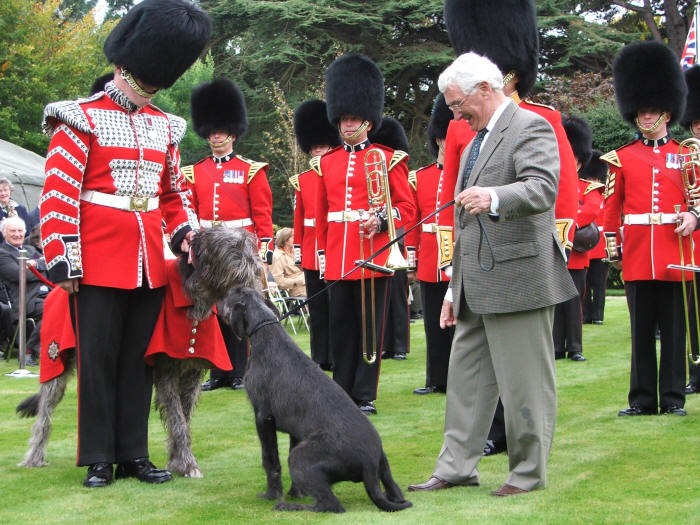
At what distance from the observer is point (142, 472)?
15.7 feet

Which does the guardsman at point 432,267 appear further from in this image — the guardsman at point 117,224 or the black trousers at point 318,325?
the guardsman at point 117,224

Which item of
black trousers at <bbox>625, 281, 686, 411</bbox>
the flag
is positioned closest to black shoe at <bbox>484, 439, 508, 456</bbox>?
black trousers at <bbox>625, 281, 686, 411</bbox>

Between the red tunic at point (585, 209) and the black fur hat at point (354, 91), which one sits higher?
the black fur hat at point (354, 91)

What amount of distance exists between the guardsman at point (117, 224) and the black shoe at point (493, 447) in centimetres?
170

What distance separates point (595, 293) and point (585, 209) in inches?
132

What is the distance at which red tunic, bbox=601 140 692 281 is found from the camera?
638cm

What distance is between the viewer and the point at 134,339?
4.79 metres

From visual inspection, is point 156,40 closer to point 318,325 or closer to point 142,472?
point 142,472

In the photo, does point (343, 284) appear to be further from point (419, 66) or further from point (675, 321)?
point (419, 66)

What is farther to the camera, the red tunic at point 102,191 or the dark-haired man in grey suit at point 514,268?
the red tunic at point 102,191

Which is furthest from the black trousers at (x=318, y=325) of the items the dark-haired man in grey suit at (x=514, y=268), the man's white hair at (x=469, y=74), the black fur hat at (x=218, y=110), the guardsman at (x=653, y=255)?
the man's white hair at (x=469, y=74)

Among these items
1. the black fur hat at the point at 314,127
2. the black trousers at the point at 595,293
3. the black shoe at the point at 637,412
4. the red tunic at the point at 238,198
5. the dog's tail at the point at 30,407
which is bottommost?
the black shoe at the point at 637,412

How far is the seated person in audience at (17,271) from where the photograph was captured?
10.2 meters

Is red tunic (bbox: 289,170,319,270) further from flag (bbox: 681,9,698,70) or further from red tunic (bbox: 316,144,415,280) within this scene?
flag (bbox: 681,9,698,70)
